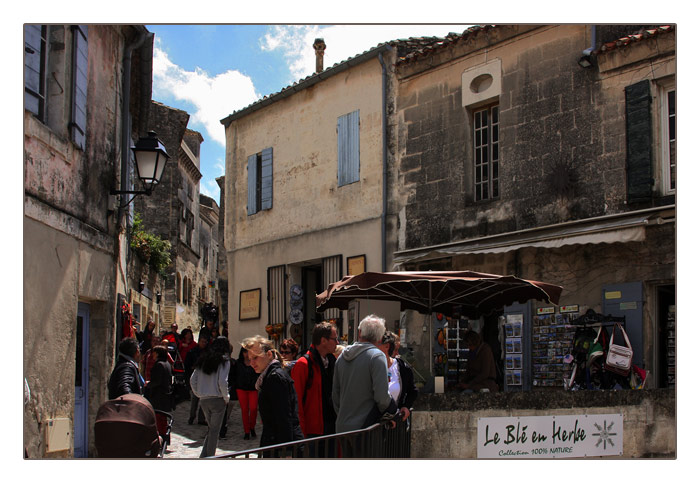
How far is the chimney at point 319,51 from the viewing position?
17453 millimetres

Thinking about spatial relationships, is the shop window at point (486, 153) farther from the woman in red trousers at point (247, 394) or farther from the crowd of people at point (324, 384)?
the crowd of people at point (324, 384)

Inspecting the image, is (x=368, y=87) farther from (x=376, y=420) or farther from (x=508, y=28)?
(x=376, y=420)

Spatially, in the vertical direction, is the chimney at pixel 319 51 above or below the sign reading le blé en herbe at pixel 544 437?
above

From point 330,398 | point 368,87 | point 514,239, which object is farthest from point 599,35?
point 330,398

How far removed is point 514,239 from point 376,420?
21.9ft

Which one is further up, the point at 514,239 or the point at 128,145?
the point at 128,145

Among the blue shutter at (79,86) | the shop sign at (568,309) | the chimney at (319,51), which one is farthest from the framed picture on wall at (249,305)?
the blue shutter at (79,86)

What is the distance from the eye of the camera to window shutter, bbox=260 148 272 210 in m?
16.8

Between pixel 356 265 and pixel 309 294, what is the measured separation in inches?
73.7

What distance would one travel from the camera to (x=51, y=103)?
8070mm

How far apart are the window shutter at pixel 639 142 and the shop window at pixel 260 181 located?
7.77m

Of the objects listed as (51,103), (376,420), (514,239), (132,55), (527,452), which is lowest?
(527,452)

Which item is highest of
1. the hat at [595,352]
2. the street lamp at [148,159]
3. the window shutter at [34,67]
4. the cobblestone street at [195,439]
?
the window shutter at [34,67]

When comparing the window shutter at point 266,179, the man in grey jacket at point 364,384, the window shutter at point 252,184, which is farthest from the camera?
the window shutter at point 252,184
